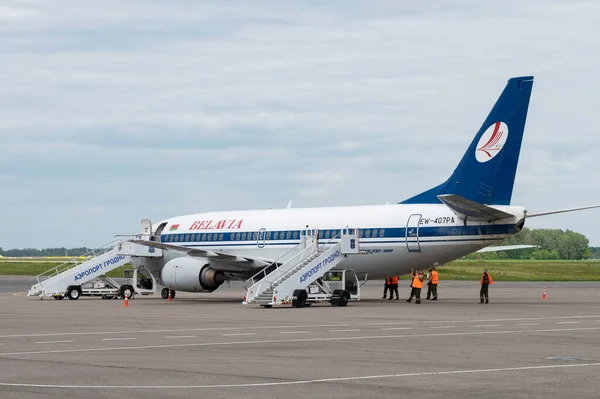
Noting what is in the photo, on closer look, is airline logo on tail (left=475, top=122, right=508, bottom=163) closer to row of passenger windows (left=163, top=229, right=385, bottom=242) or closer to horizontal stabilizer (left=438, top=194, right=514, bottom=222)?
horizontal stabilizer (left=438, top=194, right=514, bottom=222)

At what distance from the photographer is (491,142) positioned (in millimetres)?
40875

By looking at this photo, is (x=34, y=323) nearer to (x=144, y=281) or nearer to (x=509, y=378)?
(x=509, y=378)

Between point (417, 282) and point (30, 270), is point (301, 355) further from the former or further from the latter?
point (30, 270)

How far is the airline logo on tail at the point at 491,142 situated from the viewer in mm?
40625

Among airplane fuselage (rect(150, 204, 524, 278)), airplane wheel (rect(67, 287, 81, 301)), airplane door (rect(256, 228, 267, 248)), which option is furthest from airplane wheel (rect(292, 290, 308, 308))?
airplane wheel (rect(67, 287, 81, 301))

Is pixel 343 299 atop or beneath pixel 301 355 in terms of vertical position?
atop

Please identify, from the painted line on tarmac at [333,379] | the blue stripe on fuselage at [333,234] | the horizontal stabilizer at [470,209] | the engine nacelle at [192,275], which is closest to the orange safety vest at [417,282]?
the blue stripe on fuselage at [333,234]

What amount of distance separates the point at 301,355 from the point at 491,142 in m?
23.9

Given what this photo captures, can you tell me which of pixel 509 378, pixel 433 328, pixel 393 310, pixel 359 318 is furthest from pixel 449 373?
pixel 393 310

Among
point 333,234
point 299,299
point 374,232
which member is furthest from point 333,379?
point 333,234

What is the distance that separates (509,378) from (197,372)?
500cm

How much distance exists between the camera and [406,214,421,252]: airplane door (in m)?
41.6

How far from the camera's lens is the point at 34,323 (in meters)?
29.0

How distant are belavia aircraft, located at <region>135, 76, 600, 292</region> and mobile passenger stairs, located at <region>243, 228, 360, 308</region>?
1.11 m
